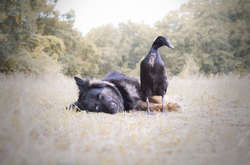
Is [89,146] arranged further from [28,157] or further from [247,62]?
[247,62]

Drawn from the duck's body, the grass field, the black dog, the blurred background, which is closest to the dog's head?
the black dog

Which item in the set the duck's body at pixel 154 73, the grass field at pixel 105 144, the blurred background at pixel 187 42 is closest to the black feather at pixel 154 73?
the duck's body at pixel 154 73

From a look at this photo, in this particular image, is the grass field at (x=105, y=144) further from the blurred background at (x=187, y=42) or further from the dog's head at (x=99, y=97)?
the blurred background at (x=187, y=42)

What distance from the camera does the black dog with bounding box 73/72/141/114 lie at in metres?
4.09

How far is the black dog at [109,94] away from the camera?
409cm

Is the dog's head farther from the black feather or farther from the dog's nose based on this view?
the black feather

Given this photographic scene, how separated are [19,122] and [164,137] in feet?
4.82

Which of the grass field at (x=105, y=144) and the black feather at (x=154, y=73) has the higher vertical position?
the black feather at (x=154, y=73)

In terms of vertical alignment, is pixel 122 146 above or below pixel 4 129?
below

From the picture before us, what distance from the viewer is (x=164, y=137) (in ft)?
8.28

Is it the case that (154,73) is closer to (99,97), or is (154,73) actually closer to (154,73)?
(154,73)

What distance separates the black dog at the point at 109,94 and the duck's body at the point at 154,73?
1.76 ft

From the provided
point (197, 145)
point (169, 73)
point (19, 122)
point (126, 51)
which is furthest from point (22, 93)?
point (126, 51)

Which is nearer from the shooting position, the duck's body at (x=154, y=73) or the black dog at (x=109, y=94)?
the black dog at (x=109, y=94)
